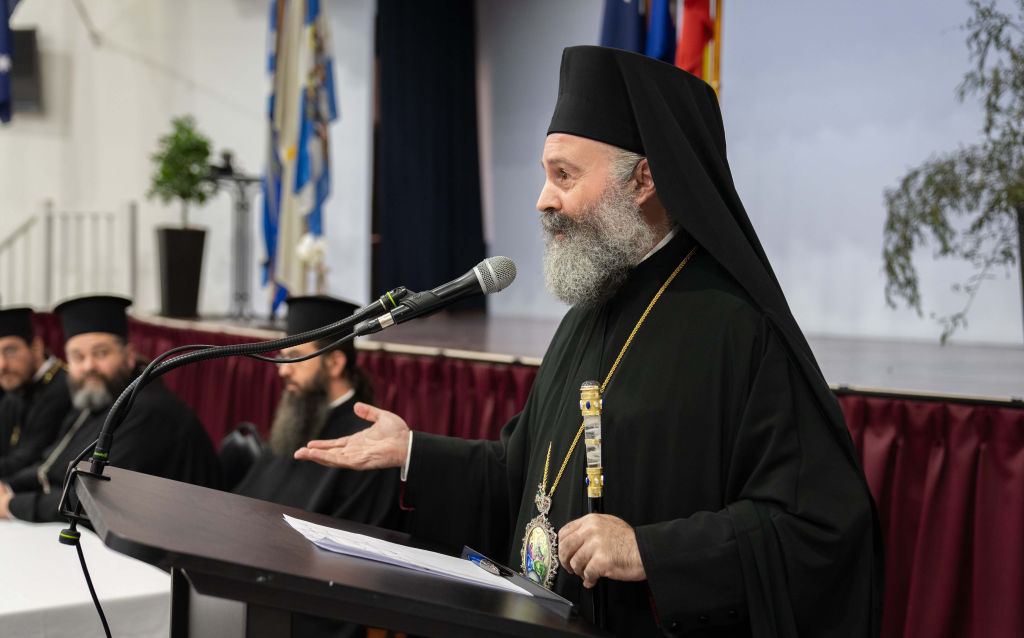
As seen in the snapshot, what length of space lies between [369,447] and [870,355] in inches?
131

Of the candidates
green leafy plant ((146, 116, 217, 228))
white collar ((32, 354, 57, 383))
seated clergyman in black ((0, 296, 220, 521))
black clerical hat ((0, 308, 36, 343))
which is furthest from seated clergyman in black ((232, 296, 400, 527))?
green leafy plant ((146, 116, 217, 228))

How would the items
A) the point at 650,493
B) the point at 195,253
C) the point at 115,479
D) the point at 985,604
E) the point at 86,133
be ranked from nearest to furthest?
the point at 115,479, the point at 650,493, the point at 985,604, the point at 195,253, the point at 86,133

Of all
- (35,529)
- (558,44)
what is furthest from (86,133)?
(35,529)

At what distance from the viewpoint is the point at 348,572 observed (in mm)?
1036

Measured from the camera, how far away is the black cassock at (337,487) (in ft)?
9.84

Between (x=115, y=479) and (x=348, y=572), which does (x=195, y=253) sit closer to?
(x=115, y=479)

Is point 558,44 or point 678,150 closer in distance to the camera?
point 678,150

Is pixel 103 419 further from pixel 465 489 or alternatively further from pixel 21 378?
pixel 465 489

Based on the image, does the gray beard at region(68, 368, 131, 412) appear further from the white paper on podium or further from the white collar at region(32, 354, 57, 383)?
the white paper on podium

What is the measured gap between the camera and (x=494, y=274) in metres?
1.47

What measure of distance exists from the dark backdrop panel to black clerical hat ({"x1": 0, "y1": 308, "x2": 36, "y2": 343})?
3.36 meters

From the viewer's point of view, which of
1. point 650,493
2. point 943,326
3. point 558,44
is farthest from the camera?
point 558,44

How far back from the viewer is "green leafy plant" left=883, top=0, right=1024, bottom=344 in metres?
4.22

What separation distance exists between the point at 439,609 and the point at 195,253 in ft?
22.9
